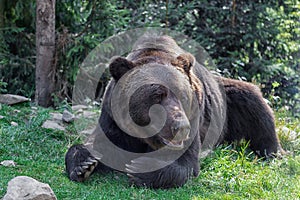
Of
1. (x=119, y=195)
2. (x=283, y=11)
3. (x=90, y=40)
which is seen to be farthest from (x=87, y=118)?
(x=283, y=11)

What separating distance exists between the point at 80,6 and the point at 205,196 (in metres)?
5.50

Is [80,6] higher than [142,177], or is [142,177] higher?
[80,6]

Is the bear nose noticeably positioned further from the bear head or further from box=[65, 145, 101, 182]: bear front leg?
box=[65, 145, 101, 182]: bear front leg

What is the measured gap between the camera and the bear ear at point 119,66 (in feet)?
14.7

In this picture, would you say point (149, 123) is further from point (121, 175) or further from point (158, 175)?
point (121, 175)

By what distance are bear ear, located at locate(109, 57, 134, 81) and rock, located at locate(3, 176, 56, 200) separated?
1414 millimetres

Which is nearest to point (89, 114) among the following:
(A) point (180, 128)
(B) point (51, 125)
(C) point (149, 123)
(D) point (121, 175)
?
(B) point (51, 125)

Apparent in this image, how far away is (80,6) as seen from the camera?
889 centimetres

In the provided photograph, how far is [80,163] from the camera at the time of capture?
4.43m

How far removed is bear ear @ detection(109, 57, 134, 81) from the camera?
4.49 meters

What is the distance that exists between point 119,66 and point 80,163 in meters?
0.90

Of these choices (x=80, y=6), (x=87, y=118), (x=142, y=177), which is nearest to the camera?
(x=142, y=177)

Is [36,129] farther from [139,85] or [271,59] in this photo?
[271,59]

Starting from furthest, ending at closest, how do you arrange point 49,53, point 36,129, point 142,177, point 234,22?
1. point 234,22
2. point 49,53
3. point 36,129
4. point 142,177
